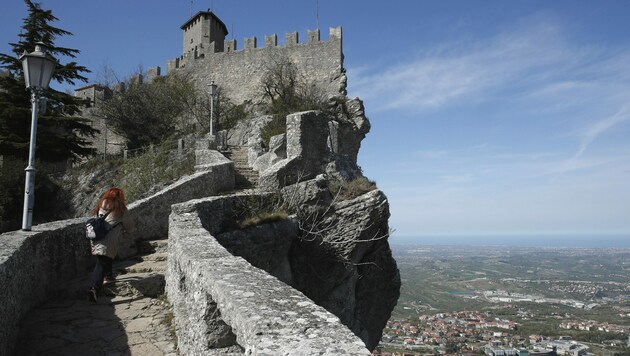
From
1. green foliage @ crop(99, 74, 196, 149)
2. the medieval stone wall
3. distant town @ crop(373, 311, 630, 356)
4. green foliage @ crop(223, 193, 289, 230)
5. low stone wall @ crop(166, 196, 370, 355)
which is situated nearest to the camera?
low stone wall @ crop(166, 196, 370, 355)

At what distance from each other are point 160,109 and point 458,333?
39.3 meters

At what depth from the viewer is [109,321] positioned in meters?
4.88

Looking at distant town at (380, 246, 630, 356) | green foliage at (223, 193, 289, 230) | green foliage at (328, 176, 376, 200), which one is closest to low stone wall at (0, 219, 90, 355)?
green foliage at (223, 193, 289, 230)

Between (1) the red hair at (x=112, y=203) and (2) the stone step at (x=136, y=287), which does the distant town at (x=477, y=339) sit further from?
(1) the red hair at (x=112, y=203)

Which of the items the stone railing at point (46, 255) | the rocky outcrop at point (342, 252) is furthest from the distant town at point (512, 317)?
the stone railing at point (46, 255)

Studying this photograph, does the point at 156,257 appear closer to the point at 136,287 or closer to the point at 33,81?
the point at 136,287

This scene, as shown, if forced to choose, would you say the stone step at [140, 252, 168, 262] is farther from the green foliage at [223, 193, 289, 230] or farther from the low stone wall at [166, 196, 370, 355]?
the low stone wall at [166, 196, 370, 355]

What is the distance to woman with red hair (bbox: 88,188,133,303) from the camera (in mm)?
5531

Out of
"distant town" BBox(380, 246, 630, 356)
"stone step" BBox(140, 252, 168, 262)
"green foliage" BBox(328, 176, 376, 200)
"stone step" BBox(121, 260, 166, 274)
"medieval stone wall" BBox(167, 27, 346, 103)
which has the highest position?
"medieval stone wall" BBox(167, 27, 346, 103)

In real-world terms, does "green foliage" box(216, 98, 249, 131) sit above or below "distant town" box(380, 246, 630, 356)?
above

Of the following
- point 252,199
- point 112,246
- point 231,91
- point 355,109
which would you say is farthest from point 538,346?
point 112,246

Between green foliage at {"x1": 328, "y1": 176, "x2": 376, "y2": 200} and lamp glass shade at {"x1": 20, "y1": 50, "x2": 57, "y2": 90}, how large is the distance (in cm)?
768

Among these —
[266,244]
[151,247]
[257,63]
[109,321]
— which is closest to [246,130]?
[257,63]

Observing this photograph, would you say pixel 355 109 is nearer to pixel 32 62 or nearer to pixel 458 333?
pixel 32 62
